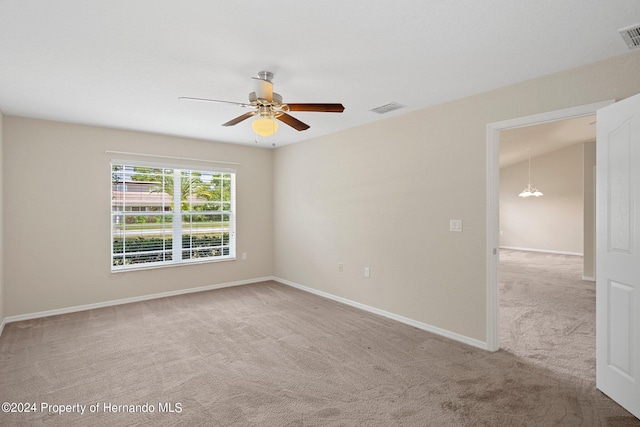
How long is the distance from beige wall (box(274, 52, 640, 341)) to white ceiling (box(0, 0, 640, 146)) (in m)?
0.23

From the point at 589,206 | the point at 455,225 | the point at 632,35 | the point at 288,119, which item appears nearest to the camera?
the point at 632,35

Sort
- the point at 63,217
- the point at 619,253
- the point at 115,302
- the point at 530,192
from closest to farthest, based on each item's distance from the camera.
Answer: the point at 619,253 → the point at 63,217 → the point at 115,302 → the point at 530,192

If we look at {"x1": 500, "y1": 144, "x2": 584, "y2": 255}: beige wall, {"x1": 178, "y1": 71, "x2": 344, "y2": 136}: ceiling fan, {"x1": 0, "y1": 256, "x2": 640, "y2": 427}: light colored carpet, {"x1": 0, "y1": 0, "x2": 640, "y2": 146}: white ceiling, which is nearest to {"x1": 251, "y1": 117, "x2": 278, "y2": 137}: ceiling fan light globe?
{"x1": 178, "y1": 71, "x2": 344, "y2": 136}: ceiling fan

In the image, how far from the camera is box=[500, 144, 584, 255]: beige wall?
962 cm

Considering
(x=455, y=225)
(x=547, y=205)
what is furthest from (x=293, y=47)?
(x=547, y=205)

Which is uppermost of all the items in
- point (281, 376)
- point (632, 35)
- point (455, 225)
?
point (632, 35)

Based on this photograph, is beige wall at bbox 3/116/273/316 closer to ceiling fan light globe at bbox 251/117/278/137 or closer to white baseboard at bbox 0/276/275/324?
white baseboard at bbox 0/276/275/324

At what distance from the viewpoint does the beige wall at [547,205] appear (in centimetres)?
962

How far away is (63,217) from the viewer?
438 cm

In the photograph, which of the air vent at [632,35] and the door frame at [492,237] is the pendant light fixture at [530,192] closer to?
the door frame at [492,237]

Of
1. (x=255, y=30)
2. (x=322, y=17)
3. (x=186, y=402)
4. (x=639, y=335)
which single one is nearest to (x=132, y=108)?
(x=255, y=30)

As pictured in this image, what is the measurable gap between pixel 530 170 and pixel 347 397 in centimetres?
1092

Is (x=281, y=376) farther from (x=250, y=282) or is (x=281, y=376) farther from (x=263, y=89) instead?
(x=250, y=282)

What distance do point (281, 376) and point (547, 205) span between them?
1061cm
